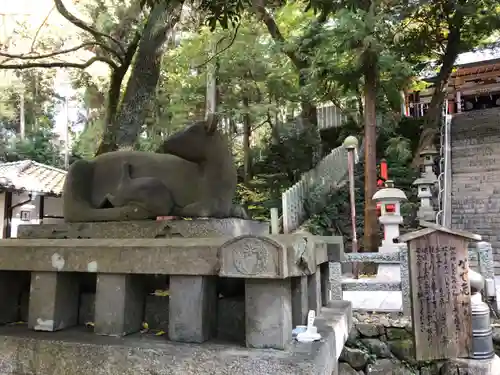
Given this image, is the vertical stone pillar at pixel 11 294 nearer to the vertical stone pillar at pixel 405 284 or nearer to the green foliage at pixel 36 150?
the vertical stone pillar at pixel 405 284

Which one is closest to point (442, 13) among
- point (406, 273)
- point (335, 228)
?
point (335, 228)

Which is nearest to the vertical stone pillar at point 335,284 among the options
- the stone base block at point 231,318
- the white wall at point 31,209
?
the stone base block at point 231,318

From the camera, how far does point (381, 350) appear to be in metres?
5.79

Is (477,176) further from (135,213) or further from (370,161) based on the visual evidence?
(135,213)

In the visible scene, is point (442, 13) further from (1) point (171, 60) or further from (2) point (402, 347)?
(2) point (402, 347)

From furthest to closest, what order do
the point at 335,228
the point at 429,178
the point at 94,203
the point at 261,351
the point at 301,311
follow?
the point at 335,228, the point at 429,178, the point at 94,203, the point at 301,311, the point at 261,351

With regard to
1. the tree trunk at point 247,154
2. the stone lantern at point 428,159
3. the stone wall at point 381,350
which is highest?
the tree trunk at point 247,154

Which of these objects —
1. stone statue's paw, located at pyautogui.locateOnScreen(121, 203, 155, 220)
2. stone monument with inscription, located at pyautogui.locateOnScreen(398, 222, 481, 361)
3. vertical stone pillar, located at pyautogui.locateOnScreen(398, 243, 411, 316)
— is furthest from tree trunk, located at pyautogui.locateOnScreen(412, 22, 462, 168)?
stone statue's paw, located at pyautogui.locateOnScreen(121, 203, 155, 220)

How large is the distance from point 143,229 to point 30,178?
10169 millimetres

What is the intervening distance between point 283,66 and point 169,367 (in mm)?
13793

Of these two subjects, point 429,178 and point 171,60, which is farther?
point 171,60

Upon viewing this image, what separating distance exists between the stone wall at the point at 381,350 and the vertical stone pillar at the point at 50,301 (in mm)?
4224

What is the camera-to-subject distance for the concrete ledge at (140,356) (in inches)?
74.5

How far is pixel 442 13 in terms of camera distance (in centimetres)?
1425
